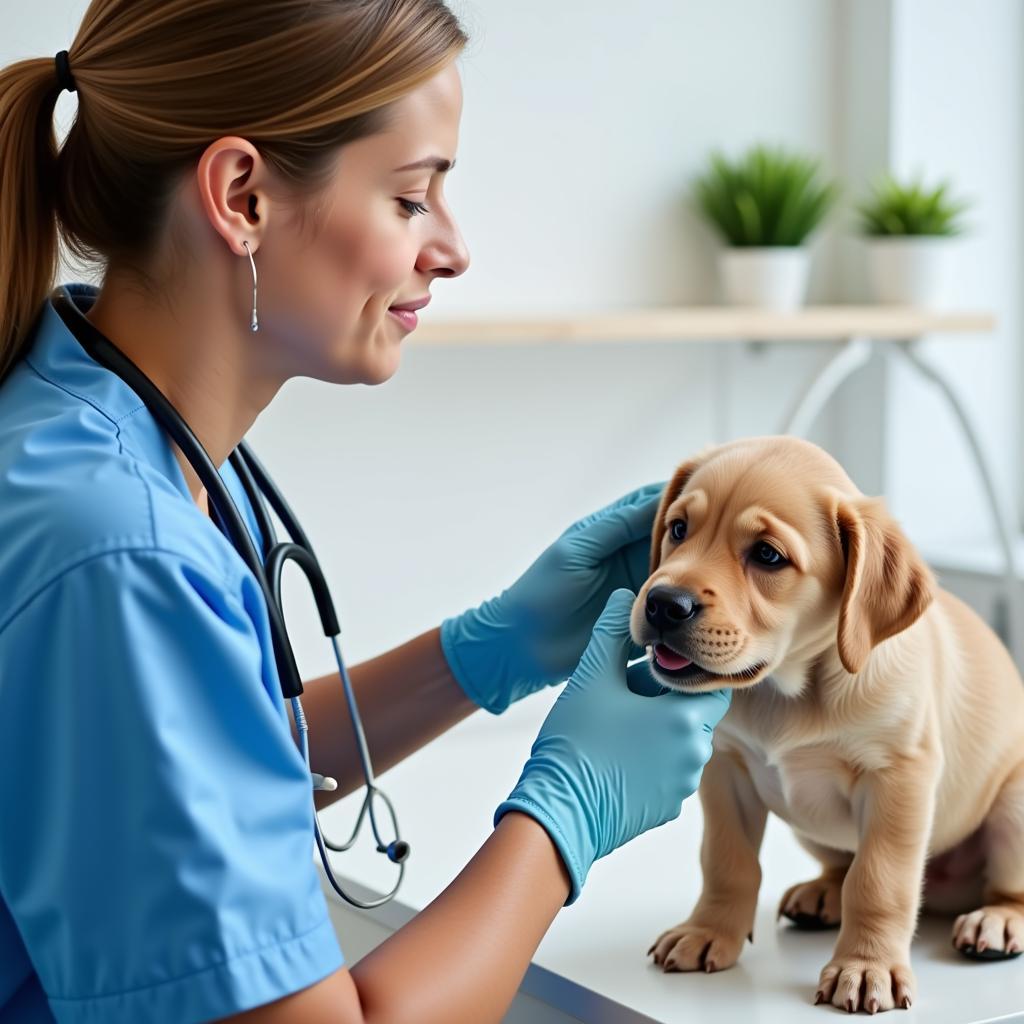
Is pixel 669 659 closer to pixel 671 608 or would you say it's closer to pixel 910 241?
pixel 671 608

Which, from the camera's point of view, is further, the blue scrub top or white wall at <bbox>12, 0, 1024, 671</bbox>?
white wall at <bbox>12, 0, 1024, 671</bbox>

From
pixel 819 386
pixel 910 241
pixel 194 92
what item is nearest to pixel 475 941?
pixel 194 92

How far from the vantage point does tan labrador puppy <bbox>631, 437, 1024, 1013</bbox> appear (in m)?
0.94

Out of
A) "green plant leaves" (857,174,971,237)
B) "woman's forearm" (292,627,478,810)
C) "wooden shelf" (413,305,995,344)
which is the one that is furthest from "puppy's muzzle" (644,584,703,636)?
"green plant leaves" (857,174,971,237)

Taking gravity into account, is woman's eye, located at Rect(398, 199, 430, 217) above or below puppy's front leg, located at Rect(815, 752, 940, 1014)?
above

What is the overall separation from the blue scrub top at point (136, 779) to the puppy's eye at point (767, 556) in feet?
1.19

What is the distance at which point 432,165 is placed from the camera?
0.90m

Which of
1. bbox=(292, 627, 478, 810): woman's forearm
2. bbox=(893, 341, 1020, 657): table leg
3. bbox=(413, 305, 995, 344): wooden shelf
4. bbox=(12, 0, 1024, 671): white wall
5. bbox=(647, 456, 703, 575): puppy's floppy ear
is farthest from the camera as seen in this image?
bbox=(893, 341, 1020, 657): table leg

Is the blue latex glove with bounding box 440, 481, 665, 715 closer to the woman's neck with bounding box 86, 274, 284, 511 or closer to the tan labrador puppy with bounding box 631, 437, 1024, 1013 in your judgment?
the tan labrador puppy with bounding box 631, 437, 1024, 1013

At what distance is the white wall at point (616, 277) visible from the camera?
201 centimetres

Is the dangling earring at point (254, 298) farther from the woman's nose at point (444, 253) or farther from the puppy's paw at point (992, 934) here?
the puppy's paw at point (992, 934)

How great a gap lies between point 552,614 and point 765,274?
3.70 feet

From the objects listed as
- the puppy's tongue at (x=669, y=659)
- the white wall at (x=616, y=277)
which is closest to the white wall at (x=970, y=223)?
the white wall at (x=616, y=277)

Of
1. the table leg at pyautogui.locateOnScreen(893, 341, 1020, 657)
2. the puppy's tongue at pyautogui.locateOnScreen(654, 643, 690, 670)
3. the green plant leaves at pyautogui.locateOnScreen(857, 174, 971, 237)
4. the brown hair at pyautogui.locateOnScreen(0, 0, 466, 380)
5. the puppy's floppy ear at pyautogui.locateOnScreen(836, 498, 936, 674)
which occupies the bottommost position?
the table leg at pyautogui.locateOnScreen(893, 341, 1020, 657)
